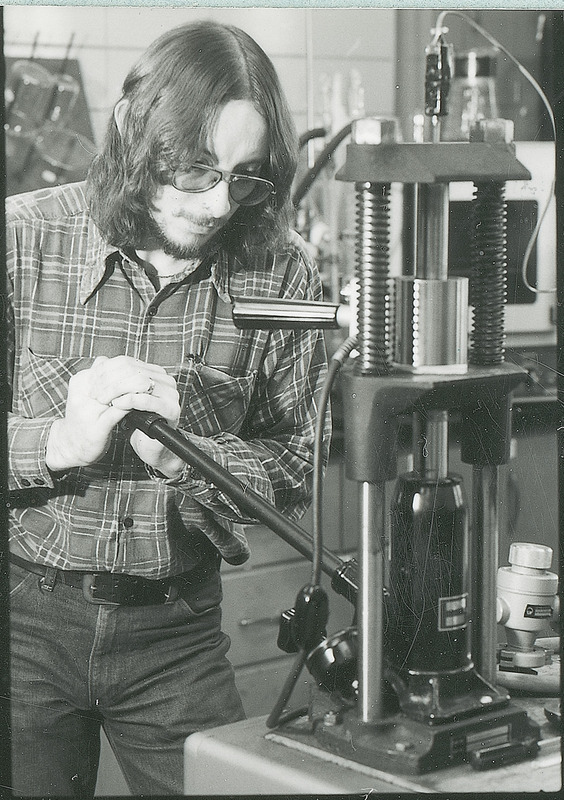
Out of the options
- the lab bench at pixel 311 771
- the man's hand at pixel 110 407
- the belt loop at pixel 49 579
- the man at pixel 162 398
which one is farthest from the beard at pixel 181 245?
the lab bench at pixel 311 771

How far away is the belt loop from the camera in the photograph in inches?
32.5

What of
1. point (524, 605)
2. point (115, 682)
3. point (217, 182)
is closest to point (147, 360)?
point (217, 182)

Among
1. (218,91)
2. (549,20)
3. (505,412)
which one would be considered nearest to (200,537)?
(505,412)

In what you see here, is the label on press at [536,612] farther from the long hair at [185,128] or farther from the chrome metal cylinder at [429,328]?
the long hair at [185,128]

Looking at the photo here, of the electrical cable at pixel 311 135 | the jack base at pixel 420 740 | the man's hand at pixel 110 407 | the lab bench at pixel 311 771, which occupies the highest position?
the electrical cable at pixel 311 135

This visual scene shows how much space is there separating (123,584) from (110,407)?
6.6 inches

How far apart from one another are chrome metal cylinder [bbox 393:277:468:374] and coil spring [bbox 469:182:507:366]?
3cm

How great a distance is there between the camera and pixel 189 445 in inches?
30.9

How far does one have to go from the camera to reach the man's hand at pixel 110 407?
779 millimetres

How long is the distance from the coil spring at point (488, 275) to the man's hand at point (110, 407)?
276mm

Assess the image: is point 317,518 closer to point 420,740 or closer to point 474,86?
point 420,740

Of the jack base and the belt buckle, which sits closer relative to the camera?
the jack base

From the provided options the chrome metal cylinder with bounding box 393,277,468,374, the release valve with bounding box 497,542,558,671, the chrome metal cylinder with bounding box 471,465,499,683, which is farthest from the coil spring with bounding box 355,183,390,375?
the release valve with bounding box 497,542,558,671

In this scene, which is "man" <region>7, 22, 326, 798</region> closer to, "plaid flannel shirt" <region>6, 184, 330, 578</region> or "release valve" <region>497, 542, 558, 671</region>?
"plaid flannel shirt" <region>6, 184, 330, 578</region>
